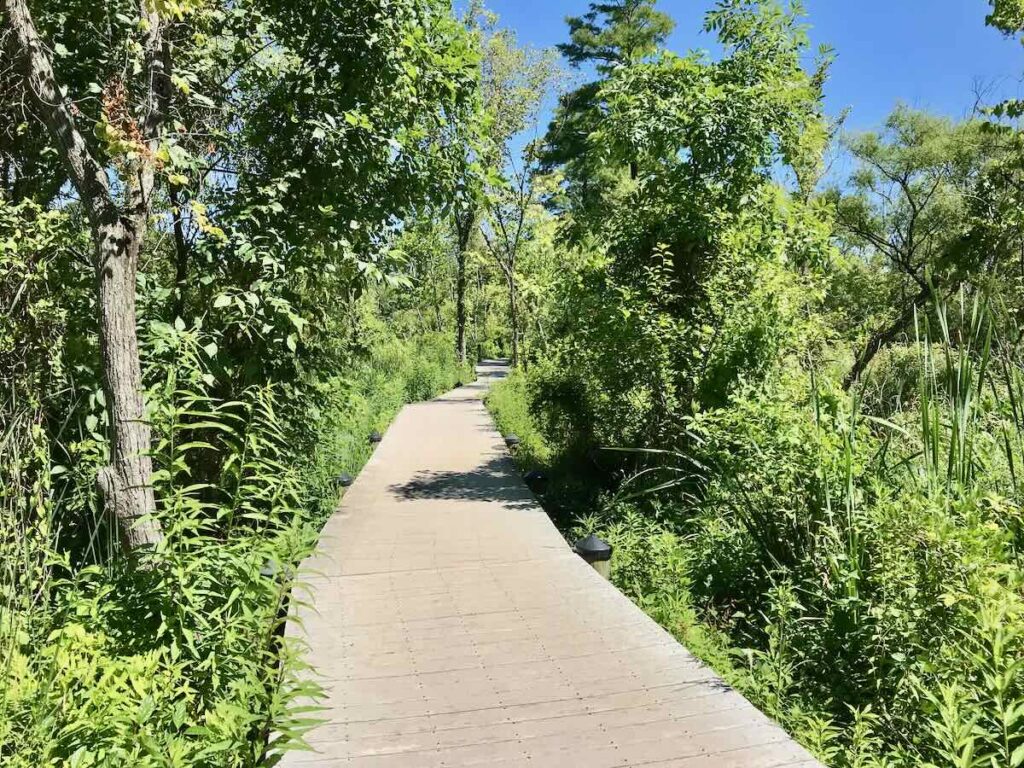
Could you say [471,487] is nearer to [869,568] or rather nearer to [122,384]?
[122,384]

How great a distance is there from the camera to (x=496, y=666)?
375cm

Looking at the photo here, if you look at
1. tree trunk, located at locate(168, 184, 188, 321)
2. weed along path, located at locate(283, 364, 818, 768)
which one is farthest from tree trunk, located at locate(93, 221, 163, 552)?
tree trunk, located at locate(168, 184, 188, 321)

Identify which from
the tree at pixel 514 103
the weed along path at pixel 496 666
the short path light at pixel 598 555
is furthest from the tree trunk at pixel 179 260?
the tree at pixel 514 103

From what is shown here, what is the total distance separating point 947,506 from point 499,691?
2.30m

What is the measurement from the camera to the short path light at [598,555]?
17.5ft

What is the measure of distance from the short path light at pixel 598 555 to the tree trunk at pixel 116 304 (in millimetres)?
2997

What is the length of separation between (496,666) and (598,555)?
5.81 feet

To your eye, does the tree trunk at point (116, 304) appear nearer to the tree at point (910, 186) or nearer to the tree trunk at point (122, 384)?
the tree trunk at point (122, 384)

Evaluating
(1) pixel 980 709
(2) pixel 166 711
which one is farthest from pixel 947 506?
(2) pixel 166 711

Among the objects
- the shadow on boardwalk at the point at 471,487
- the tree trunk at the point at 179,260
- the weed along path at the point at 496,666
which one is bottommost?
the weed along path at the point at 496,666

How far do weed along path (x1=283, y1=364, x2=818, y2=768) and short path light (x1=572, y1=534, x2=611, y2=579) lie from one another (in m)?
0.11

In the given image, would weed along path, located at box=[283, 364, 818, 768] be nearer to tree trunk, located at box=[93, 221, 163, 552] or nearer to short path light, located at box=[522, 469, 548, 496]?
tree trunk, located at box=[93, 221, 163, 552]

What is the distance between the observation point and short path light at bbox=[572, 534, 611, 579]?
17.5 ft

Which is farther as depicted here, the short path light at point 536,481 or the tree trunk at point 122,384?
the short path light at point 536,481
